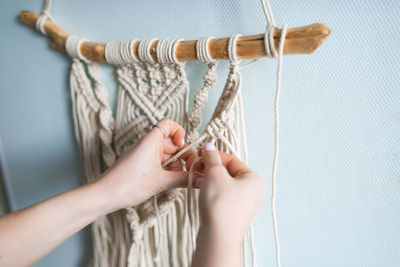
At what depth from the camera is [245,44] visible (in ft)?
1.54

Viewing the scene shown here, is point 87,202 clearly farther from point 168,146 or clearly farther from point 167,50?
point 167,50

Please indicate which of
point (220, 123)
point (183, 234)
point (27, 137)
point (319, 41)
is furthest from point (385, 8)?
point (27, 137)

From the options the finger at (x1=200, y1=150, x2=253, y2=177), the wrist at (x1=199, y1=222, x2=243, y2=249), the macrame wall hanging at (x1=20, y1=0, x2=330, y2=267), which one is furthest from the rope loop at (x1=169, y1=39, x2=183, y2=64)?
the wrist at (x1=199, y1=222, x2=243, y2=249)

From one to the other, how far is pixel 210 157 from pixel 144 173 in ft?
0.54

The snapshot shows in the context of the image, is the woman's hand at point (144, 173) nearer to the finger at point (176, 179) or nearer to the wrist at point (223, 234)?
the finger at point (176, 179)

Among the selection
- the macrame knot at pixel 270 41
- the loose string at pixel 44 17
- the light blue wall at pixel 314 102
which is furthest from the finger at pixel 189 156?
the loose string at pixel 44 17

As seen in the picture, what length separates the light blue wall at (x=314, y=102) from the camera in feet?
1.59

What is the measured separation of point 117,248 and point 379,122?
685mm

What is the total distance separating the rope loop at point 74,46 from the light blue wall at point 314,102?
0.05m

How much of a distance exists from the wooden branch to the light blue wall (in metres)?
0.05

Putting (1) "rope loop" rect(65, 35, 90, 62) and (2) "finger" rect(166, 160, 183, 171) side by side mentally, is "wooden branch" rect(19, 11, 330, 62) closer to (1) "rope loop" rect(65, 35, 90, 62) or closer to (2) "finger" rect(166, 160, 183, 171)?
(1) "rope loop" rect(65, 35, 90, 62)

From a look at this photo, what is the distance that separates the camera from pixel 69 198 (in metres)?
0.54

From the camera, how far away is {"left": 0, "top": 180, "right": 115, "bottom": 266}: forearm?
517mm

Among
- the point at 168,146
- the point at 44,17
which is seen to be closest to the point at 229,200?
the point at 168,146
